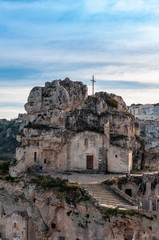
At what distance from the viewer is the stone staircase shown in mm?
29105

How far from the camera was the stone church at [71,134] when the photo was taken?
3791cm

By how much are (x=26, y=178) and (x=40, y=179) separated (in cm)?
162

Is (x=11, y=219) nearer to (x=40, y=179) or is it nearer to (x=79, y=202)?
(x=40, y=179)

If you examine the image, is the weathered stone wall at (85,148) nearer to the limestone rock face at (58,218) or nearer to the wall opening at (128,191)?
the wall opening at (128,191)

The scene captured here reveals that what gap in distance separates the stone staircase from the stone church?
18.5 feet

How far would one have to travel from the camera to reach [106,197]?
31.1 meters

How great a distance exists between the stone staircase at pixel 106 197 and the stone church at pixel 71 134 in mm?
5642

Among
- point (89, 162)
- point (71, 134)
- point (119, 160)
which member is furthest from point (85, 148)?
point (119, 160)

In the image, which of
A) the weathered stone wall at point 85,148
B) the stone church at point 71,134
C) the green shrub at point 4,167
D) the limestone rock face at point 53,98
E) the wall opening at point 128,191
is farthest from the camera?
the limestone rock face at point 53,98

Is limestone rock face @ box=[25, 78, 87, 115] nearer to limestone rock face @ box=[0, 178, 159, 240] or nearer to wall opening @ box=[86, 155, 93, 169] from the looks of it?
wall opening @ box=[86, 155, 93, 169]

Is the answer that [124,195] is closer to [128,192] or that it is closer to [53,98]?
[128,192]

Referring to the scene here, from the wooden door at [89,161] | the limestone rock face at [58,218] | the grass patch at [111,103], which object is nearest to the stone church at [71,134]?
the wooden door at [89,161]

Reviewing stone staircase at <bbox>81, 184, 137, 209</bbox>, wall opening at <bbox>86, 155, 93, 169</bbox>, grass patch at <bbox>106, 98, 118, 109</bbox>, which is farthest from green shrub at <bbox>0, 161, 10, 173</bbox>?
grass patch at <bbox>106, 98, 118, 109</bbox>

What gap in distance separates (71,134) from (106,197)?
10000mm
